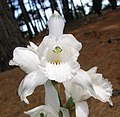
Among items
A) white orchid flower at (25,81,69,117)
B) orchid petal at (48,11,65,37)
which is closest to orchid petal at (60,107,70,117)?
white orchid flower at (25,81,69,117)

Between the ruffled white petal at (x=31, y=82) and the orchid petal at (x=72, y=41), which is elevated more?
the orchid petal at (x=72, y=41)

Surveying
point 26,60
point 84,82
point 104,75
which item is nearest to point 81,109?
point 84,82

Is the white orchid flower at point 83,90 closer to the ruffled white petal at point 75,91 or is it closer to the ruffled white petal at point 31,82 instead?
the ruffled white petal at point 75,91

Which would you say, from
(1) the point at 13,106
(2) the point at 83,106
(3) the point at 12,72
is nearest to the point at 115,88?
(1) the point at 13,106

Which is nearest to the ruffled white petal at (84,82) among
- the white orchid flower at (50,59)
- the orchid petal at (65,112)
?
the white orchid flower at (50,59)

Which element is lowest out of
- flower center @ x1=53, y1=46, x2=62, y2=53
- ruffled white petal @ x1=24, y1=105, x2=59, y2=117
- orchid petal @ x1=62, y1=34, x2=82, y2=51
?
ruffled white petal @ x1=24, y1=105, x2=59, y2=117

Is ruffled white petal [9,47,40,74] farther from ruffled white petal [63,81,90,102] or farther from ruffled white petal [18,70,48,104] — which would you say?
ruffled white petal [63,81,90,102]
